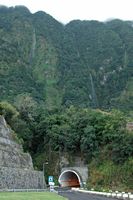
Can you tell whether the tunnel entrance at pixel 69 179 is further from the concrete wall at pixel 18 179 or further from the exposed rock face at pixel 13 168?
the concrete wall at pixel 18 179

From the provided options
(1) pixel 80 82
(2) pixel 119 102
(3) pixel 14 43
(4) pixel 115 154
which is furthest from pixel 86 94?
(4) pixel 115 154

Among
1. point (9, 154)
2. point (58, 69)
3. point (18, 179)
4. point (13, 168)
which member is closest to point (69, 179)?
point (9, 154)

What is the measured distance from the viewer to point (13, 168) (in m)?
49.2

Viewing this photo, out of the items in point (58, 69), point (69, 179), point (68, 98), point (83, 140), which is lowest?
point (69, 179)

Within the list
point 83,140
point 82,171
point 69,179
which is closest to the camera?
point 82,171

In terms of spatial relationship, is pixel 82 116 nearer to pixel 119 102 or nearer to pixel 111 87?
pixel 119 102

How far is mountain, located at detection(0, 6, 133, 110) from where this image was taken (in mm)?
145125

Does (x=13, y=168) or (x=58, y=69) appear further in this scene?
(x=58, y=69)

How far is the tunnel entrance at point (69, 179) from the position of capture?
256ft

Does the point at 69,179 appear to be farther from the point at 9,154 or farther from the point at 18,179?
the point at 18,179

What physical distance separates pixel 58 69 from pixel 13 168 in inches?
4966

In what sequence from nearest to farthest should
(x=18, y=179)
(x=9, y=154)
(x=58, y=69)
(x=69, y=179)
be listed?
(x=18, y=179)
(x=9, y=154)
(x=69, y=179)
(x=58, y=69)

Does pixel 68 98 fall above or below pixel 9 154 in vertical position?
above

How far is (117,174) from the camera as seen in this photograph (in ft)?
228
